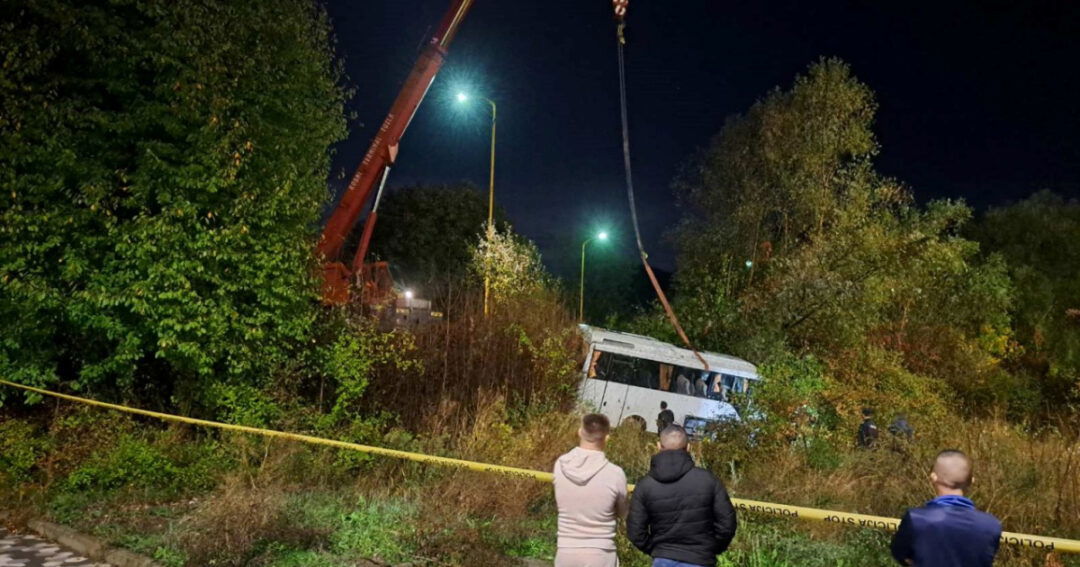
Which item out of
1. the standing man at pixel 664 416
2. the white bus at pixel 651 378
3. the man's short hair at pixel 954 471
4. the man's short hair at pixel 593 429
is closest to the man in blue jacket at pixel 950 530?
the man's short hair at pixel 954 471

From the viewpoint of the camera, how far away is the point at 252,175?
10.9 m

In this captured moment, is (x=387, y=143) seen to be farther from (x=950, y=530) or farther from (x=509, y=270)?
(x=950, y=530)

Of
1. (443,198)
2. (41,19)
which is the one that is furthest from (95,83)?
(443,198)

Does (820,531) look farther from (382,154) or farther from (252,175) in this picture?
(382,154)

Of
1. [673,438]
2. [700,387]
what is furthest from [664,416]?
[673,438]

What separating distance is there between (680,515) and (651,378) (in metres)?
13.7

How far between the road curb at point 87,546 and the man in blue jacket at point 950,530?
581cm

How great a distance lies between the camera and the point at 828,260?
65.4 ft

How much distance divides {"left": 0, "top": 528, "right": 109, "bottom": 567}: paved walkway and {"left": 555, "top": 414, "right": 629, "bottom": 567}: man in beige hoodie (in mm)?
4890

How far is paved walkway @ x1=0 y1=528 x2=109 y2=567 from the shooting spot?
270 inches

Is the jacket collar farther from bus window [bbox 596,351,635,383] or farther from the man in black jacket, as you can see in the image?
bus window [bbox 596,351,635,383]

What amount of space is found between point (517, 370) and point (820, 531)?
622 cm

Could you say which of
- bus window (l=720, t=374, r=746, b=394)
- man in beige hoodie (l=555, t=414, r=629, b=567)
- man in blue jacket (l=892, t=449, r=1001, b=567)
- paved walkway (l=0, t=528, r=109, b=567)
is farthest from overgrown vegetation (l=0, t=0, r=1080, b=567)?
bus window (l=720, t=374, r=746, b=394)

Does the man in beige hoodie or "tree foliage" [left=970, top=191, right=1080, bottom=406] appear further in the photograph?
"tree foliage" [left=970, top=191, right=1080, bottom=406]
